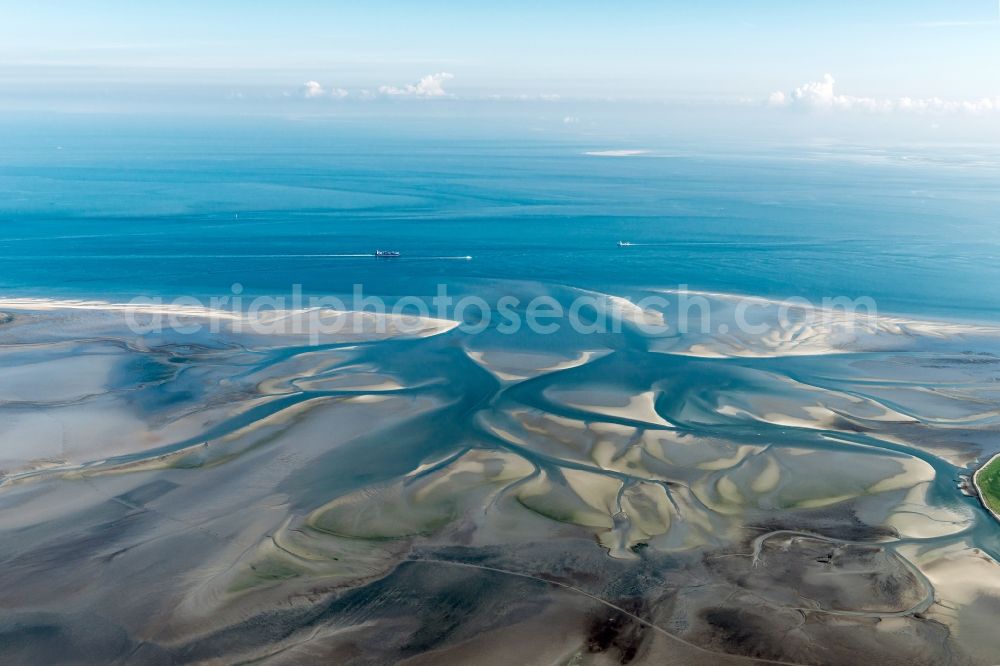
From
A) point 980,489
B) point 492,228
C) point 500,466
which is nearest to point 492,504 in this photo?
point 500,466

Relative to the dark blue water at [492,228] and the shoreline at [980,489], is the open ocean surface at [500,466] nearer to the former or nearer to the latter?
the shoreline at [980,489]

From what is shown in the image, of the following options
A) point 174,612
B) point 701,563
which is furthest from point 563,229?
point 174,612

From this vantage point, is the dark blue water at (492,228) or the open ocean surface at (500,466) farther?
the dark blue water at (492,228)

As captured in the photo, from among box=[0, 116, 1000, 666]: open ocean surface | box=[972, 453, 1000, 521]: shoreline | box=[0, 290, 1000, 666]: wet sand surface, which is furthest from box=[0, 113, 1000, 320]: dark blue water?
box=[972, 453, 1000, 521]: shoreline

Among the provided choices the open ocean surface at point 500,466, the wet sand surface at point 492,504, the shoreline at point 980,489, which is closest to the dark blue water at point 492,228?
the open ocean surface at point 500,466

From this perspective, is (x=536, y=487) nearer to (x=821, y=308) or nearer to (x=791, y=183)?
(x=821, y=308)

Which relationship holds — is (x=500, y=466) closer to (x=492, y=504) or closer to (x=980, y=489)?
(x=492, y=504)

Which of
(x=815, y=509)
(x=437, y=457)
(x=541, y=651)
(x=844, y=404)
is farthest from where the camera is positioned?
(x=844, y=404)
